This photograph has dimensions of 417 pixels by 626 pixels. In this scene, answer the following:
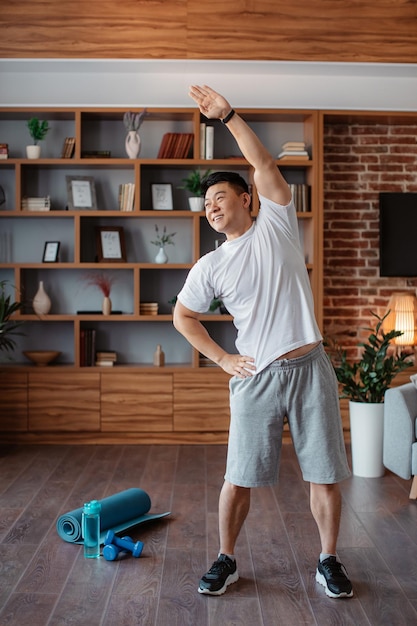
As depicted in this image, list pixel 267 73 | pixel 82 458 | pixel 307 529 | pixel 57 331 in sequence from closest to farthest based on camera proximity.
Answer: pixel 307 529, pixel 82 458, pixel 267 73, pixel 57 331

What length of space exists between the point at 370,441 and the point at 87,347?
2.22m

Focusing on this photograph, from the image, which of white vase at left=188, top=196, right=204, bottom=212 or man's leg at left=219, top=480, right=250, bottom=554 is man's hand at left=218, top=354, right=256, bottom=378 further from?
white vase at left=188, top=196, right=204, bottom=212

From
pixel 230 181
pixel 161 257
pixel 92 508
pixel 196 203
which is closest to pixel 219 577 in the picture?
pixel 92 508

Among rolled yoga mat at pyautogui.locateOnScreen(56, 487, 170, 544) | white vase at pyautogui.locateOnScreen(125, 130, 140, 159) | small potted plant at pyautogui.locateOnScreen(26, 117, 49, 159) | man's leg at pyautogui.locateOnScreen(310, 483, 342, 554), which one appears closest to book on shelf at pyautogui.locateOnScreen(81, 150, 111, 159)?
white vase at pyautogui.locateOnScreen(125, 130, 140, 159)

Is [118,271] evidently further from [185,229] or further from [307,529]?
[307,529]

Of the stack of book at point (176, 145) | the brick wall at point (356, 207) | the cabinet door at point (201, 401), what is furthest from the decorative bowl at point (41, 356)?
the brick wall at point (356, 207)

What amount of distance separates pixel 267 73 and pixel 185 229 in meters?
1.31

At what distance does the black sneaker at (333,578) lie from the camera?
287 cm

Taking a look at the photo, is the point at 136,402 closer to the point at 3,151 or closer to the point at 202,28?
the point at 3,151

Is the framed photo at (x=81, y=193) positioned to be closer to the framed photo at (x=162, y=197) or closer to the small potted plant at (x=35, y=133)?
the small potted plant at (x=35, y=133)

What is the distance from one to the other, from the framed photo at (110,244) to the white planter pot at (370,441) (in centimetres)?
220

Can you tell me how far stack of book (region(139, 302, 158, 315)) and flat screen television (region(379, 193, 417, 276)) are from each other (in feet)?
5.74

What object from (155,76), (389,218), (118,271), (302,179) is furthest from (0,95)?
(389,218)

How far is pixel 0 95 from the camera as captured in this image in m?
5.72
